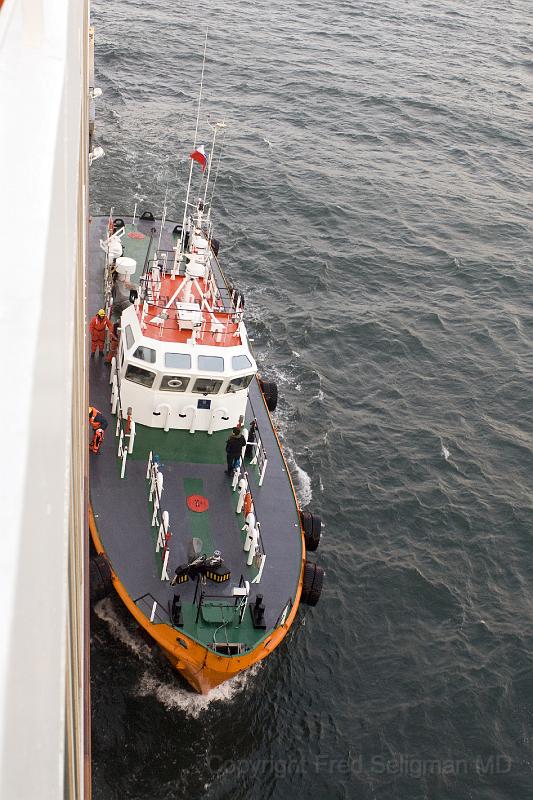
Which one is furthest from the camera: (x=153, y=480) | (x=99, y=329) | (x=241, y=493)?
(x=99, y=329)

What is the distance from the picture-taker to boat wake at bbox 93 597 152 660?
17359 mm

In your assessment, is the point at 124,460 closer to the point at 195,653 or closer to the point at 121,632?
the point at 121,632

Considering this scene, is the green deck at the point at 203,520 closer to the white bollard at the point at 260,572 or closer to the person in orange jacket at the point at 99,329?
the white bollard at the point at 260,572

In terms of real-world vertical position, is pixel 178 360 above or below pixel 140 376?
above

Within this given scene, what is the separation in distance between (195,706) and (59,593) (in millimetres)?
15340

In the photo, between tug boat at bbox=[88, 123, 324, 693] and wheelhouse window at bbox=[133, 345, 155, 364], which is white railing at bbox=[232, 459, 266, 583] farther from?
wheelhouse window at bbox=[133, 345, 155, 364]

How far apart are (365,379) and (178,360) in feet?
35.0

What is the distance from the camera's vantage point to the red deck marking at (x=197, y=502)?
57.4 ft

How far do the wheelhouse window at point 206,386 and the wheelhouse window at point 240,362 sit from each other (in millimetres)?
537

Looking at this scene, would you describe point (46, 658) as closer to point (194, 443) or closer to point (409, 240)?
point (194, 443)

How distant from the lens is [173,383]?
1845 cm

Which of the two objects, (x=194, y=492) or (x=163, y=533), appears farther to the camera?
(x=194, y=492)

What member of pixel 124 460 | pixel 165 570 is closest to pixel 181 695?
pixel 165 570

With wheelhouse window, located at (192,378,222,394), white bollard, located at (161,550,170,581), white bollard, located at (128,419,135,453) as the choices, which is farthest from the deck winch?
wheelhouse window, located at (192,378,222,394)
